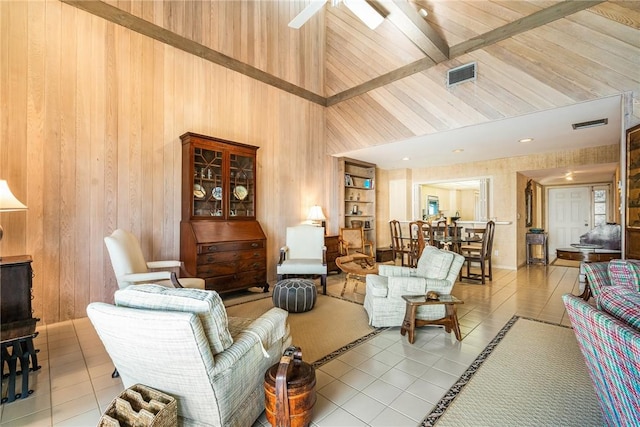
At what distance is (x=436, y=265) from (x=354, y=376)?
149cm

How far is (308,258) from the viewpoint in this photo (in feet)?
15.6

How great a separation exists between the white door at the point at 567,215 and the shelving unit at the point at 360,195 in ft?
17.7

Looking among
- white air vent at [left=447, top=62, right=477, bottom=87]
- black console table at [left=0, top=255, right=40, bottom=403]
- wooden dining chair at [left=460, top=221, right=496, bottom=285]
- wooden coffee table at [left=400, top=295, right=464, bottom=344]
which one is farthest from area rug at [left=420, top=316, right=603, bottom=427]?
white air vent at [left=447, top=62, right=477, bottom=87]

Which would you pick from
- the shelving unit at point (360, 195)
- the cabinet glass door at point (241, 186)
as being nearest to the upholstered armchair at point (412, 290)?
the cabinet glass door at point (241, 186)

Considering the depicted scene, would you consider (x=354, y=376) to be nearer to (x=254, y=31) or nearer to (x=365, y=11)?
(x=365, y=11)

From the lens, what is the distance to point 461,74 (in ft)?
13.3

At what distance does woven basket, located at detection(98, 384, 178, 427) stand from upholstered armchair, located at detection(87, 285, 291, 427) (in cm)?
5

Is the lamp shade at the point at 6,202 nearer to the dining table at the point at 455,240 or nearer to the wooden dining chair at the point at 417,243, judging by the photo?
the wooden dining chair at the point at 417,243

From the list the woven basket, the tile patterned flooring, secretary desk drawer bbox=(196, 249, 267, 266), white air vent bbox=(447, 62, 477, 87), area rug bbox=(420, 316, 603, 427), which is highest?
white air vent bbox=(447, 62, 477, 87)

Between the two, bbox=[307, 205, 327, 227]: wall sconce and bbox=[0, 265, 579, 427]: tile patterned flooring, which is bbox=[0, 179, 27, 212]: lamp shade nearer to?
bbox=[0, 265, 579, 427]: tile patterned flooring

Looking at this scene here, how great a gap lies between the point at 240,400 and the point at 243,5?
561 centimetres

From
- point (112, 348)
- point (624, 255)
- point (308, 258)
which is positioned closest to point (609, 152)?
point (624, 255)

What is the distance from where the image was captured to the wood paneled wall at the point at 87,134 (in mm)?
2982

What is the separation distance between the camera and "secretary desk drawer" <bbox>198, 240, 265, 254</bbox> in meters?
3.76
